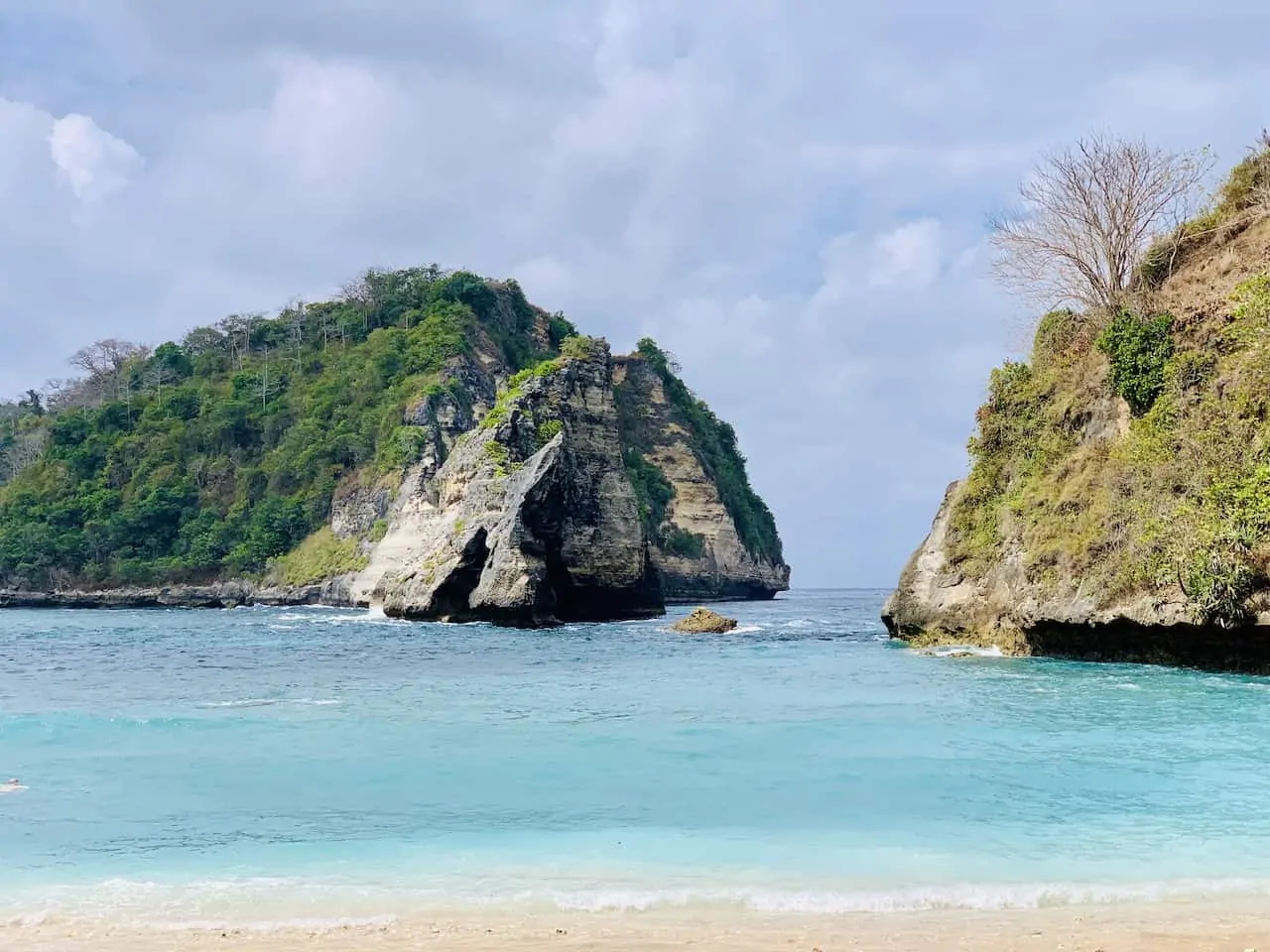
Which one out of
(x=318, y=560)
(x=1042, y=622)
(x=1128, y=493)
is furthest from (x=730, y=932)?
(x=318, y=560)

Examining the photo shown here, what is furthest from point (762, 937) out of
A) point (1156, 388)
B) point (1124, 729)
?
point (1156, 388)

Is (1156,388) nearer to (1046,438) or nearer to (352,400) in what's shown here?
(1046,438)

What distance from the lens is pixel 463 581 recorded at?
41.5 m

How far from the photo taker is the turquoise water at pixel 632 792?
7.41m

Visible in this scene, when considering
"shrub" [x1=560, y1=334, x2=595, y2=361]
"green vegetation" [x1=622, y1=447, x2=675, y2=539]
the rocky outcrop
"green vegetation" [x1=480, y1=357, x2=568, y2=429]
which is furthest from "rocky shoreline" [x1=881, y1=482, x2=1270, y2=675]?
the rocky outcrop

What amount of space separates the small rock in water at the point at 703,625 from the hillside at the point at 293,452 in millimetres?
20194

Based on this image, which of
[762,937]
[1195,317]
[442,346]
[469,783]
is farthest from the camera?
[442,346]

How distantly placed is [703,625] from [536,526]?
26.9ft

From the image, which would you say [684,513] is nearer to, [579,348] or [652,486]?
[652,486]

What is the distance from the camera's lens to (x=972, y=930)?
630cm

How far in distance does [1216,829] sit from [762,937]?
4.71 metres

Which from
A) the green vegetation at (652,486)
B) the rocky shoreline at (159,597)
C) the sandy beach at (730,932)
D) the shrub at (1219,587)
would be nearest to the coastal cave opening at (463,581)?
the shrub at (1219,587)

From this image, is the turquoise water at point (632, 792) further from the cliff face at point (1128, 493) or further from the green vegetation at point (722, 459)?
the green vegetation at point (722, 459)

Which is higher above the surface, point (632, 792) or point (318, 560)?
point (318, 560)
